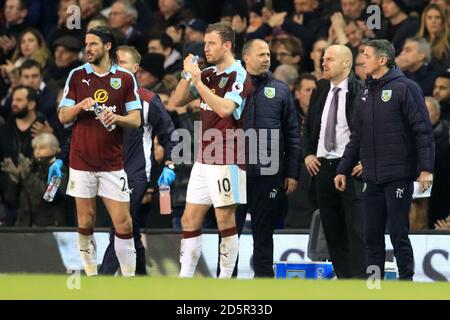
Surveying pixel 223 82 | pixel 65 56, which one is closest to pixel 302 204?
pixel 223 82

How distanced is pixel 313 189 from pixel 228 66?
3.31 meters

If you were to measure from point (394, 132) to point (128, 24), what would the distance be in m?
7.13

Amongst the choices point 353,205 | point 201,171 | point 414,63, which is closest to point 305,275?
point 353,205

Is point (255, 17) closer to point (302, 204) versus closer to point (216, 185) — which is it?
point (302, 204)

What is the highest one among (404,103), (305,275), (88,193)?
(404,103)

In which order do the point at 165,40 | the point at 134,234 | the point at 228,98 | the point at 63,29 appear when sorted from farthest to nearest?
the point at 63,29
the point at 165,40
the point at 134,234
the point at 228,98

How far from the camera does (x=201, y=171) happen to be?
1391cm

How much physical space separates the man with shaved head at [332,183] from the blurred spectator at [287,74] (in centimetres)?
288

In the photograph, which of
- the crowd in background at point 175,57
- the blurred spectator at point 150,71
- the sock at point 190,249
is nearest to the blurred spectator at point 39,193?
the crowd in background at point 175,57

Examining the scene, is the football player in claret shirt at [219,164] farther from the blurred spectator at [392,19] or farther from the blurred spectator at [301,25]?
the blurred spectator at [301,25]

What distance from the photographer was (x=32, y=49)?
20.7m

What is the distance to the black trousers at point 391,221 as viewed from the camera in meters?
14.0

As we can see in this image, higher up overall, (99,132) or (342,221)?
(99,132)

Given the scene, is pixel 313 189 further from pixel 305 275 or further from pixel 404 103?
pixel 404 103
